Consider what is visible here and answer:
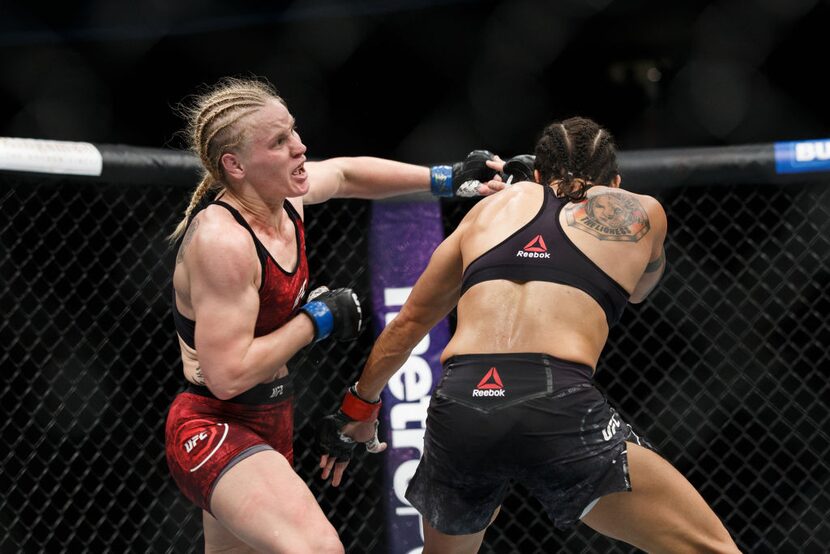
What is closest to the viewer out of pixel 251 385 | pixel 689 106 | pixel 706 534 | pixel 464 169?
pixel 706 534

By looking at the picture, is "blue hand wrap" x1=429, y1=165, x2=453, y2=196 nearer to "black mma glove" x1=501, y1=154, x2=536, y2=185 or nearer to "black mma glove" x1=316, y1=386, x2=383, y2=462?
"black mma glove" x1=501, y1=154, x2=536, y2=185

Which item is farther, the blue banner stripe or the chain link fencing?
the chain link fencing

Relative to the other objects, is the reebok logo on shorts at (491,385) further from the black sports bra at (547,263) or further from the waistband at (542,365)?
the black sports bra at (547,263)

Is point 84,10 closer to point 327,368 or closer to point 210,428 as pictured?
point 327,368

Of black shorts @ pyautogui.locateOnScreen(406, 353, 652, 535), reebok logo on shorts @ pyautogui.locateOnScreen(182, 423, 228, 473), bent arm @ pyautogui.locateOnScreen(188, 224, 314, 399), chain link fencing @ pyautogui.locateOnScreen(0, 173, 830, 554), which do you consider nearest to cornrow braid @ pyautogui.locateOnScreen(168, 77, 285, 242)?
bent arm @ pyautogui.locateOnScreen(188, 224, 314, 399)

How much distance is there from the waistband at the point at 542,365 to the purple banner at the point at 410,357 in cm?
73

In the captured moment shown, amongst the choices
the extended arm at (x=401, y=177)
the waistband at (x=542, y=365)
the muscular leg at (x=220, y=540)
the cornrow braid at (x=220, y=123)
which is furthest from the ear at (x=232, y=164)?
the muscular leg at (x=220, y=540)

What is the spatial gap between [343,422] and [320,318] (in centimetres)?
30

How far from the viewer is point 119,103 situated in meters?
3.60

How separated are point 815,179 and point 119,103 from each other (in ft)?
7.83

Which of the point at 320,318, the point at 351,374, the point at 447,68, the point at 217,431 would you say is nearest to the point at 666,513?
the point at 320,318

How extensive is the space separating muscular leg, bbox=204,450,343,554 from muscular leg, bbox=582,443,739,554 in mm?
547

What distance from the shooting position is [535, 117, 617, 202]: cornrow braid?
2035 millimetres

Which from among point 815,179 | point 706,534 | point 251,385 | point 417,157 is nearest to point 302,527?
point 251,385
